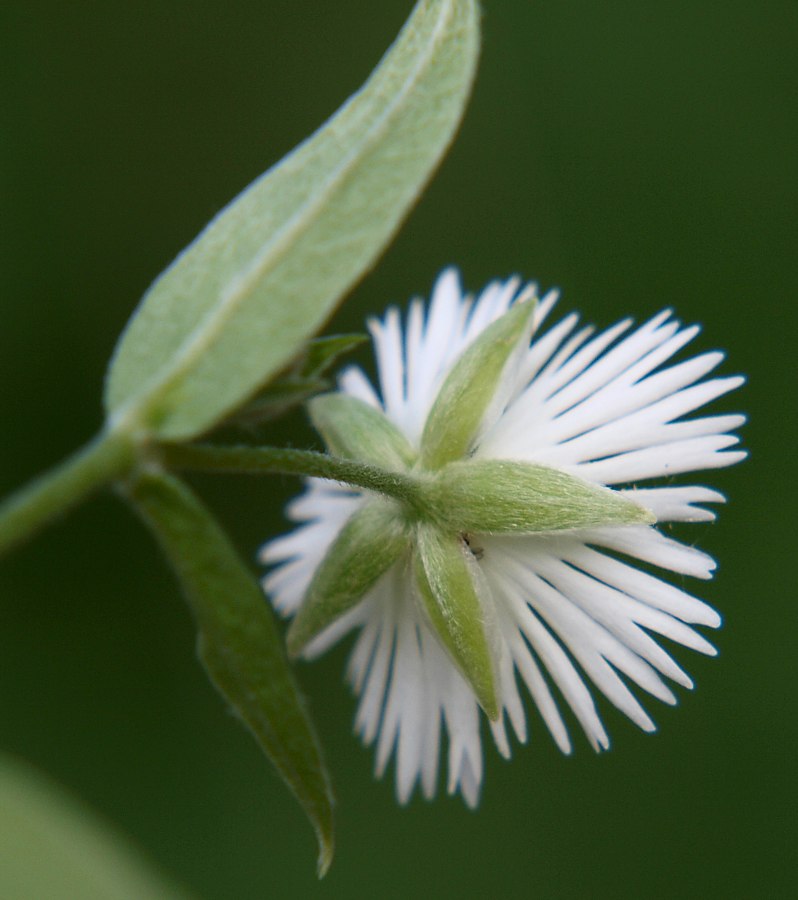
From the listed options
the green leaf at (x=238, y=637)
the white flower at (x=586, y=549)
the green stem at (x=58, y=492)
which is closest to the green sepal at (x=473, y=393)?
the white flower at (x=586, y=549)

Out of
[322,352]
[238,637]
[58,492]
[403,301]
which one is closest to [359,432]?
[322,352]

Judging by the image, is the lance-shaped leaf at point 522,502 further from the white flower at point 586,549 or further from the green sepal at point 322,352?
the green sepal at point 322,352

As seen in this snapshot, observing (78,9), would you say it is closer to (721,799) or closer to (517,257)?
(517,257)

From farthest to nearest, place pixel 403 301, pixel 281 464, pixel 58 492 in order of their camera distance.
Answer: pixel 403 301 → pixel 281 464 → pixel 58 492

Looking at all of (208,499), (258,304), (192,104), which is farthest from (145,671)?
(258,304)

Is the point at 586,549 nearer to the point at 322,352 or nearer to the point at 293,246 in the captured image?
the point at 322,352

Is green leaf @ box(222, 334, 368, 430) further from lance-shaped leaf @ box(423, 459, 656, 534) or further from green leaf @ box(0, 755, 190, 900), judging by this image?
green leaf @ box(0, 755, 190, 900)
